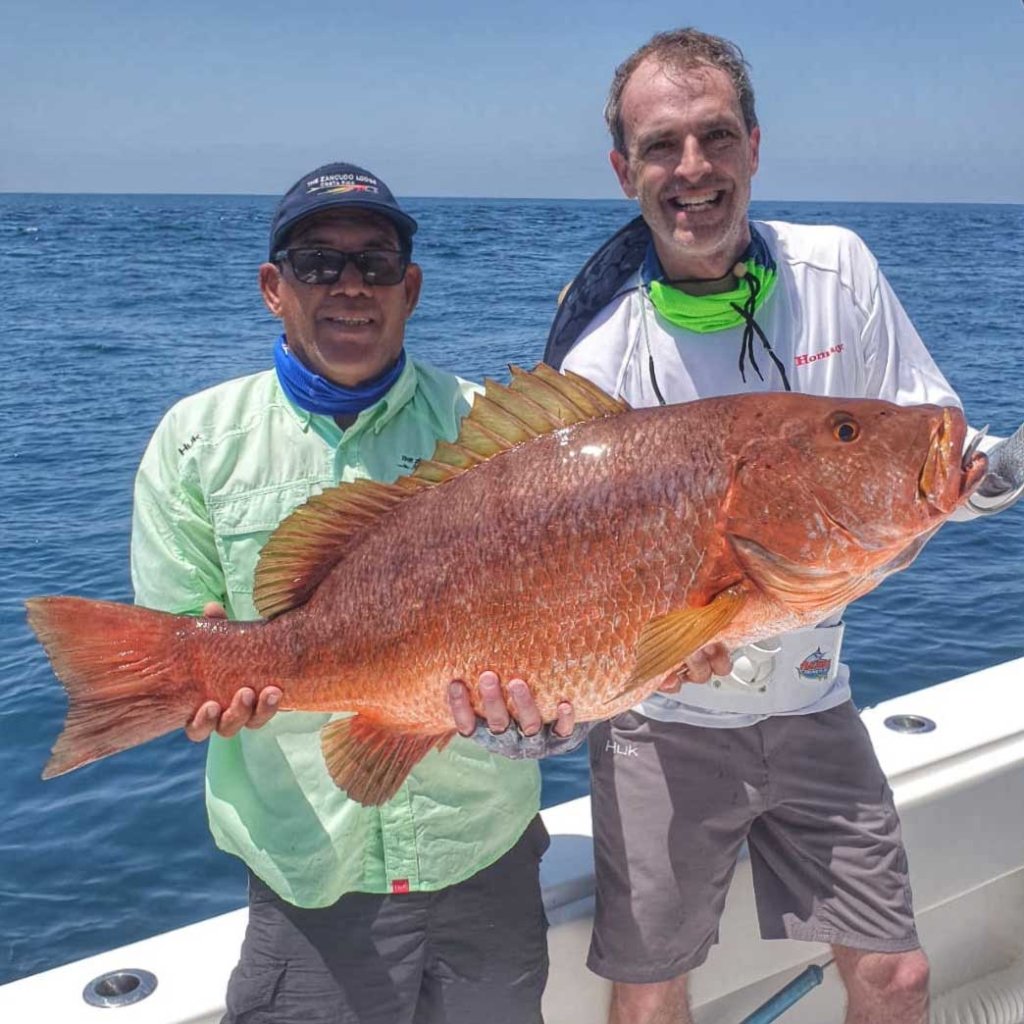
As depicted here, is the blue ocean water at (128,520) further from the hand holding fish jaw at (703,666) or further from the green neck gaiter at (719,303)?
the green neck gaiter at (719,303)

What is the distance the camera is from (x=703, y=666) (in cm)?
241

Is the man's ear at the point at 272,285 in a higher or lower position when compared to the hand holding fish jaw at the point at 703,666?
higher

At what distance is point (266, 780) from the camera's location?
2.66 m

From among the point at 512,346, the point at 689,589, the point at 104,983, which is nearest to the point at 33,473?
the point at 512,346

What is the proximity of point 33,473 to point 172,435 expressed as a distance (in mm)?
11136

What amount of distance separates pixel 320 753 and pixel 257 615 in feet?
1.12

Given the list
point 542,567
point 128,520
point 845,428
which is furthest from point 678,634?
point 128,520

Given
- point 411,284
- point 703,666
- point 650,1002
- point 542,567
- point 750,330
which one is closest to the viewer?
point 542,567

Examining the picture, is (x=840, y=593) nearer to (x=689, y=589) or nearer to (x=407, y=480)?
(x=689, y=589)

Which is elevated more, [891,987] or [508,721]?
[508,721]

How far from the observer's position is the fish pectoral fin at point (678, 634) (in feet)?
6.98

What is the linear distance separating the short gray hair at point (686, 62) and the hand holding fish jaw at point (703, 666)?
1.34 metres

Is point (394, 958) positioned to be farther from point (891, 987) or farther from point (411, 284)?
point (411, 284)

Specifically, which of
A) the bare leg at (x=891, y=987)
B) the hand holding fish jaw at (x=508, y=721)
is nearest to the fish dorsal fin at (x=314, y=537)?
the hand holding fish jaw at (x=508, y=721)
